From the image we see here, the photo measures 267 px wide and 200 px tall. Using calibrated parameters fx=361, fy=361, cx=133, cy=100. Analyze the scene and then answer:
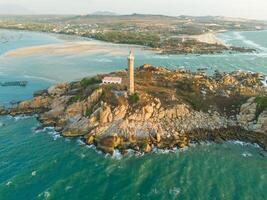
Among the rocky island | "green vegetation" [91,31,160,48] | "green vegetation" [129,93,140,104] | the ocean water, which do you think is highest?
"green vegetation" [129,93,140,104]

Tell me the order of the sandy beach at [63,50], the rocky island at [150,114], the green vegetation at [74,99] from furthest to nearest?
the sandy beach at [63,50] < the green vegetation at [74,99] < the rocky island at [150,114]

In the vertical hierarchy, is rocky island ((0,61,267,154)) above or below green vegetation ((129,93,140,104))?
below

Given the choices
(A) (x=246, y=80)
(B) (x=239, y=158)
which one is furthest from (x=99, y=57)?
(B) (x=239, y=158)

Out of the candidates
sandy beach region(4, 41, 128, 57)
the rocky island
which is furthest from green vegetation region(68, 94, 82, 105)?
sandy beach region(4, 41, 128, 57)

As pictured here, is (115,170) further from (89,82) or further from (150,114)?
(89,82)

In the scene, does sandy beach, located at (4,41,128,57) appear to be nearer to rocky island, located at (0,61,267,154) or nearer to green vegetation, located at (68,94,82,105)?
rocky island, located at (0,61,267,154)

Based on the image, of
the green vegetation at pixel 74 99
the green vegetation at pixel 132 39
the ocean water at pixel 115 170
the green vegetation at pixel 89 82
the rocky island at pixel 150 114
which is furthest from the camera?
the green vegetation at pixel 132 39

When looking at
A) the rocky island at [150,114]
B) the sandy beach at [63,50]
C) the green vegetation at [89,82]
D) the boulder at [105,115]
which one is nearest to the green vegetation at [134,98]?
the rocky island at [150,114]

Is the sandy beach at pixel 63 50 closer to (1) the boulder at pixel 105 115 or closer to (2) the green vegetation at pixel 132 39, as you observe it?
(2) the green vegetation at pixel 132 39

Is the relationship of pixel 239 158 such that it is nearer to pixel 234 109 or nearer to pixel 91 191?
pixel 234 109
